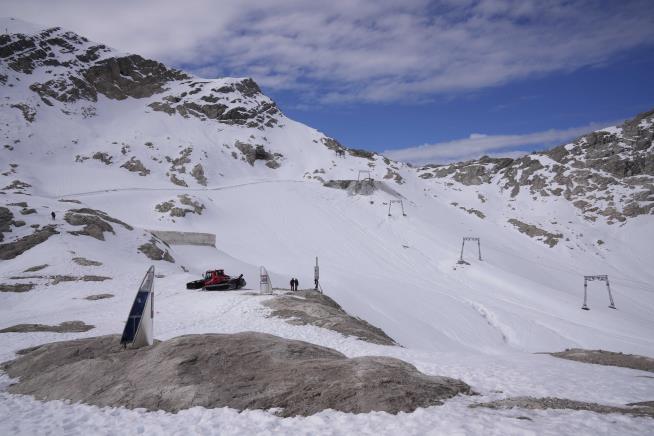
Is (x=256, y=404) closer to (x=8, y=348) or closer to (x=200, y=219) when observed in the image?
(x=8, y=348)

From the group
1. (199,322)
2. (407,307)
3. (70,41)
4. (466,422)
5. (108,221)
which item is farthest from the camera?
(70,41)

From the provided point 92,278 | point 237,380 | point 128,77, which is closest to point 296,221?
point 92,278

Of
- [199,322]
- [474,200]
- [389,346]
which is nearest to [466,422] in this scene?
[389,346]

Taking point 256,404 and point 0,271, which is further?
point 0,271

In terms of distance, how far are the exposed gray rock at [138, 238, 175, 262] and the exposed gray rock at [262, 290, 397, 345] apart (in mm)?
19669

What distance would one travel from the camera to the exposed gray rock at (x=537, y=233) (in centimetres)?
6717

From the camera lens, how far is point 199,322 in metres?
18.9

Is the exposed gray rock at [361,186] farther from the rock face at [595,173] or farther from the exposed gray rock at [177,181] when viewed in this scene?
the rock face at [595,173]

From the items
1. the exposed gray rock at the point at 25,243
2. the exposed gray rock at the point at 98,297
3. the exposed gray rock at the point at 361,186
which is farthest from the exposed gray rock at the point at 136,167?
the exposed gray rock at the point at 98,297

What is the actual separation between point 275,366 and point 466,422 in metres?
4.21

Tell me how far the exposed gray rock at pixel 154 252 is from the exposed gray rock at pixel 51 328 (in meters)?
18.8

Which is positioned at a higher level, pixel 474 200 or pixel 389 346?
pixel 474 200

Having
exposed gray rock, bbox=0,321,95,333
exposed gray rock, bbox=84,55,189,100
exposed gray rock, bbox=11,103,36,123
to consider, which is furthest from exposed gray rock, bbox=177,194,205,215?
exposed gray rock, bbox=84,55,189,100

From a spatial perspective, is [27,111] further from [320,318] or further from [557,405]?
[557,405]
